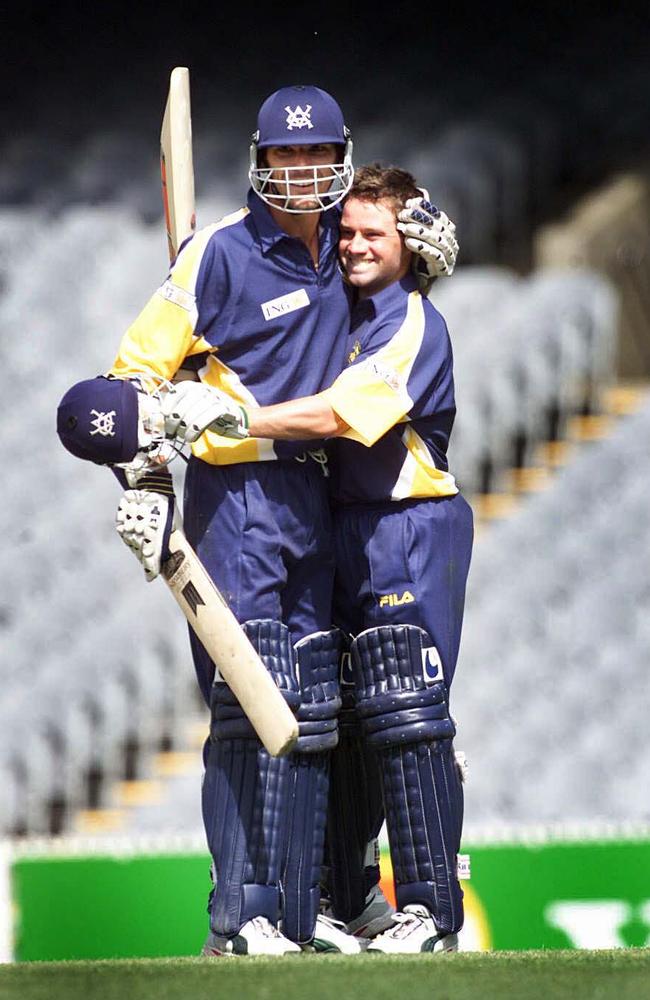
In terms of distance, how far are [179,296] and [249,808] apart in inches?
36.2

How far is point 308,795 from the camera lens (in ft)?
10.6

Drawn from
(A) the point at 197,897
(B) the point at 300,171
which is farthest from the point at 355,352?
(A) the point at 197,897

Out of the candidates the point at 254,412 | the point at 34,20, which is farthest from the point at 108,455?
the point at 34,20

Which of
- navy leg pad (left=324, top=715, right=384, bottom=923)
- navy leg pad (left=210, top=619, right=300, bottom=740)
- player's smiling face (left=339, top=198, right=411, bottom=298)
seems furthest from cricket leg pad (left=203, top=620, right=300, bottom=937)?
player's smiling face (left=339, top=198, right=411, bottom=298)

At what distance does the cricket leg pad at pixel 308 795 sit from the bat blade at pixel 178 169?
2.71ft

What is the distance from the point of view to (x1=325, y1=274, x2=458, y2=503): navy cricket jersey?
10.5ft

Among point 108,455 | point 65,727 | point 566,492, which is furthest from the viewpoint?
point 566,492

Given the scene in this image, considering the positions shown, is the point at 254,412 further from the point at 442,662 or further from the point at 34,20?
the point at 34,20

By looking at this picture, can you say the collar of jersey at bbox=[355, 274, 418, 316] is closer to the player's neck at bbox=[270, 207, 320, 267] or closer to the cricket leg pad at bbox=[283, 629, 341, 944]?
the player's neck at bbox=[270, 207, 320, 267]

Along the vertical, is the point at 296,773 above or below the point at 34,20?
below

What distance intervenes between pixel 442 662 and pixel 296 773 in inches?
13.3

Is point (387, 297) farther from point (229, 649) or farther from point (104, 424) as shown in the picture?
point (229, 649)

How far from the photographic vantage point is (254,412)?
3143mm

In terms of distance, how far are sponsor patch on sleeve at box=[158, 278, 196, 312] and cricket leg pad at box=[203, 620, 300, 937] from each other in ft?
1.89
